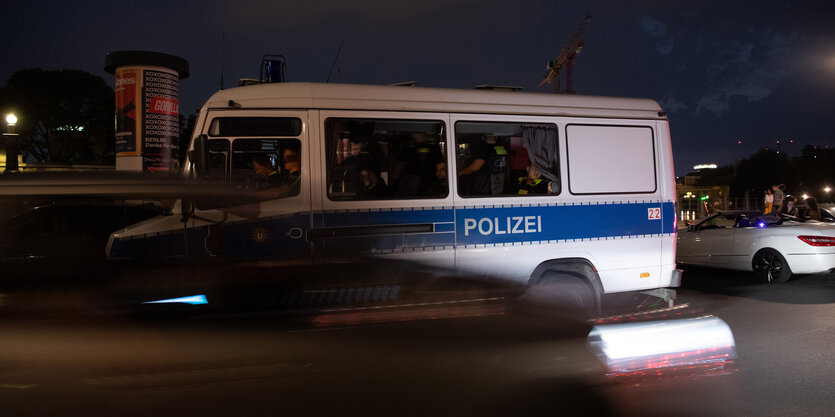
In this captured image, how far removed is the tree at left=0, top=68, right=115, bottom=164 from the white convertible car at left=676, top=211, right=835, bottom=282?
36210 millimetres

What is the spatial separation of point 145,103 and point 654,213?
13585mm

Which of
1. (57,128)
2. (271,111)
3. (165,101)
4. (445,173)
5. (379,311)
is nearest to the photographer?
(379,311)

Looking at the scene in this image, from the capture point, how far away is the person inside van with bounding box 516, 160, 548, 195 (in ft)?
20.7

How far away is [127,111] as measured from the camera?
15.2 m

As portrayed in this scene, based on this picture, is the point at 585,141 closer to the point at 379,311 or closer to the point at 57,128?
the point at 379,311

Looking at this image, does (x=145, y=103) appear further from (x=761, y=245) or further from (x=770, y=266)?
(x=770, y=266)

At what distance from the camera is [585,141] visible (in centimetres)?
658

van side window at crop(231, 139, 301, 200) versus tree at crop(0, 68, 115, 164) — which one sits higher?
tree at crop(0, 68, 115, 164)

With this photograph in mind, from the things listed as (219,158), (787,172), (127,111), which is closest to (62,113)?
(127,111)

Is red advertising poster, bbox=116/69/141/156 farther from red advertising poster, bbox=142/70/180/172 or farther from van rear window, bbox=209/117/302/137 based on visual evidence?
van rear window, bbox=209/117/302/137

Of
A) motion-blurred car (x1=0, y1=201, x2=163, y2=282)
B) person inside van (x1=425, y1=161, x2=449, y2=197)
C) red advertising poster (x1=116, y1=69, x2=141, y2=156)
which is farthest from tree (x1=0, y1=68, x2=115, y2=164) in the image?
person inside van (x1=425, y1=161, x2=449, y2=197)

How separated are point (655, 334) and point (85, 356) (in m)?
4.90

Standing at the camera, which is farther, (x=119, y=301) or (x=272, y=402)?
(x=272, y=402)

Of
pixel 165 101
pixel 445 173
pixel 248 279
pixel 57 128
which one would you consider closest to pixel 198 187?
pixel 248 279
